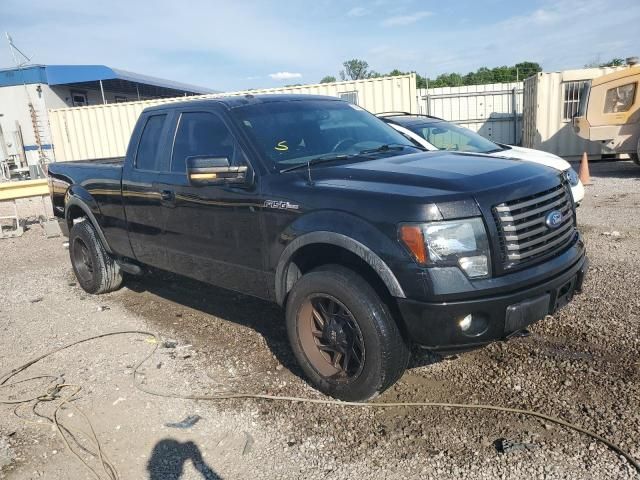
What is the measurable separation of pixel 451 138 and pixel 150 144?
16.0 feet

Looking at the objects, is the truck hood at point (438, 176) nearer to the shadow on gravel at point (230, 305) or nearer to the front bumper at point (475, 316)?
the front bumper at point (475, 316)

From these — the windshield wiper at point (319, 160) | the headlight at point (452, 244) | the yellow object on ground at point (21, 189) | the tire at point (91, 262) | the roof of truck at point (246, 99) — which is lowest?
the tire at point (91, 262)

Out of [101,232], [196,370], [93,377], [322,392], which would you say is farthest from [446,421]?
[101,232]

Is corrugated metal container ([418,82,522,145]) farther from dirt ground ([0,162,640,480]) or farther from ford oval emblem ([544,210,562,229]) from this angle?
ford oval emblem ([544,210,562,229])

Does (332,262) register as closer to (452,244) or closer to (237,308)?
(452,244)

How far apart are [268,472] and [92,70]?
993 inches

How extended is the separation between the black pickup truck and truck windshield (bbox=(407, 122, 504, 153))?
3571 mm

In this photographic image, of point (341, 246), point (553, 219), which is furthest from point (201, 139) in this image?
point (553, 219)

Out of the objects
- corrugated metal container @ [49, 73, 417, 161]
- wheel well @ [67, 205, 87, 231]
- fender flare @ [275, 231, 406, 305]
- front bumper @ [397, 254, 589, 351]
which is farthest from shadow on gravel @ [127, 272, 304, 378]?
corrugated metal container @ [49, 73, 417, 161]

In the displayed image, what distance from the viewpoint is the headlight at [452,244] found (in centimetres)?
277

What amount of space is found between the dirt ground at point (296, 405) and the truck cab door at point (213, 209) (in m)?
0.71

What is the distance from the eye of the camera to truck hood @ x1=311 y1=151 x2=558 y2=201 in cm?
294

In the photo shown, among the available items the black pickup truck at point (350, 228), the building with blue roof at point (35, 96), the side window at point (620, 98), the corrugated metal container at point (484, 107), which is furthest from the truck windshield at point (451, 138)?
the building with blue roof at point (35, 96)

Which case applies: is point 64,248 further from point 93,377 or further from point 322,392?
point 322,392
